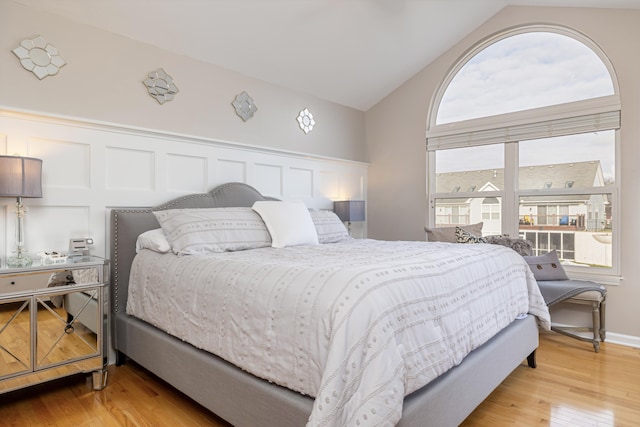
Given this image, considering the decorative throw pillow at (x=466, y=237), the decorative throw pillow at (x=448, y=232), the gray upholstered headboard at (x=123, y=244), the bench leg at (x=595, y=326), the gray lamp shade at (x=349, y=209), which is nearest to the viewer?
the gray upholstered headboard at (x=123, y=244)

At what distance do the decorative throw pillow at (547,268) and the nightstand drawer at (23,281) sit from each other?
11.4 ft

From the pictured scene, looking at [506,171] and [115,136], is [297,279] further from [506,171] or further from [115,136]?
[506,171]

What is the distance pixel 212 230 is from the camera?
7.93 feet

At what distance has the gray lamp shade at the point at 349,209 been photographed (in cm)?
417

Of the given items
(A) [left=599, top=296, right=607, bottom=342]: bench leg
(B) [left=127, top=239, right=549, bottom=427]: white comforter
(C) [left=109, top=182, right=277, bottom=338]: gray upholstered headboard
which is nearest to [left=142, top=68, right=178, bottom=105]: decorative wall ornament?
(C) [left=109, top=182, right=277, bottom=338]: gray upholstered headboard

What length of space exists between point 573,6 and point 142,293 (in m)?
4.18

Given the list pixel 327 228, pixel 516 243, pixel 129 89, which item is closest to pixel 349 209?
pixel 327 228

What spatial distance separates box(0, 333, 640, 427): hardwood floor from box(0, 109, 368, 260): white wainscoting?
88cm

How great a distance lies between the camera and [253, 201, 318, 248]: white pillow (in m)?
2.71

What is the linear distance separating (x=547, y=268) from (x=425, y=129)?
1.95 meters

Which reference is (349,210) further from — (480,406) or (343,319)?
(343,319)

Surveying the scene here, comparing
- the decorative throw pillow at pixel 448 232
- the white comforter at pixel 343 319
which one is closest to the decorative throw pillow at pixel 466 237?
the decorative throw pillow at pixel 448 232

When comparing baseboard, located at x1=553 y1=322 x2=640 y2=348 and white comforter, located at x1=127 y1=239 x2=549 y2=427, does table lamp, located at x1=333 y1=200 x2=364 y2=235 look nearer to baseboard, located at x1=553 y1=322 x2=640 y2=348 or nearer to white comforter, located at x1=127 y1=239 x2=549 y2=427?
white comforter, located at x1=127 y1=239 x2=549 y2=427

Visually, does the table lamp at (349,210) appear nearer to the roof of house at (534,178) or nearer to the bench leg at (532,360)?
the roof of house at (534,178)
